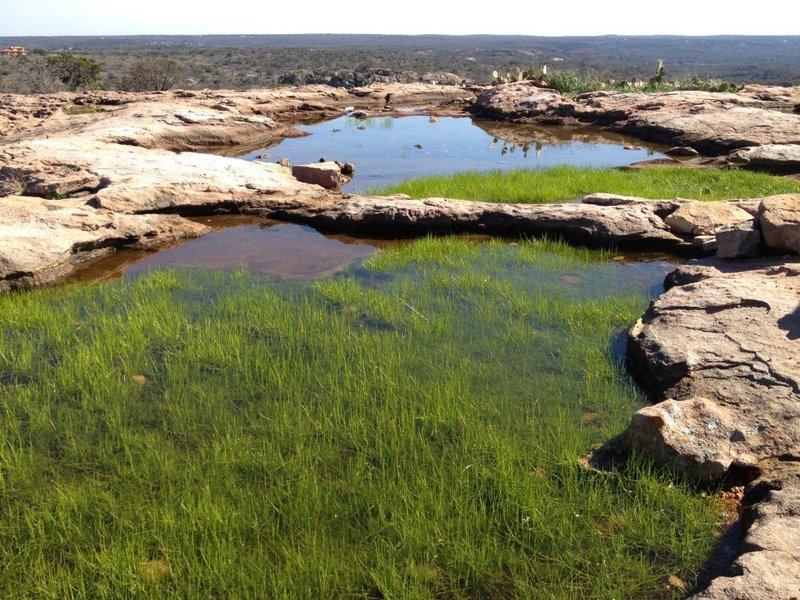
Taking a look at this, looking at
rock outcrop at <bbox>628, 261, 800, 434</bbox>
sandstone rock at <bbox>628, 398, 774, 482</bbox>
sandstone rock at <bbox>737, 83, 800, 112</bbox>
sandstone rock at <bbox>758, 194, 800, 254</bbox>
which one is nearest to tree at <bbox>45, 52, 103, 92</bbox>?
sandstone rock at <bbox>737, 83, 800, 112</bbox>

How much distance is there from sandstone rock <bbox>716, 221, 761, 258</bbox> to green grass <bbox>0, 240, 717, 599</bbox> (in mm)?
1254

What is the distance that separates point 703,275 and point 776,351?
6.62ft

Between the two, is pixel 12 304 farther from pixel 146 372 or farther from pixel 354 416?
pixel 354 416

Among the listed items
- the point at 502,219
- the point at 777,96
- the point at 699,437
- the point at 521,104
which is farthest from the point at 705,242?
the point at 777,96

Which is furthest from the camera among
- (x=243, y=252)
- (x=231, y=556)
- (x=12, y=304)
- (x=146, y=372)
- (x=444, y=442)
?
(x=243, y=252)

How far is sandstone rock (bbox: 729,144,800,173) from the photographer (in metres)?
13.7

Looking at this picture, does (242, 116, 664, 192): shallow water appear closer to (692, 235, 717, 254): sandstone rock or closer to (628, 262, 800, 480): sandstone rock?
(692, 235, 717, 254): sandstone rock

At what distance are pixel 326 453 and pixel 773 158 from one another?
43.7 feet

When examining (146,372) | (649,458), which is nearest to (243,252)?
(146,372)

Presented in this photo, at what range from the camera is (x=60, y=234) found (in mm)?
7727

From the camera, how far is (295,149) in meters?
16.7

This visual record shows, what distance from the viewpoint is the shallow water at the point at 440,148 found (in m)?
14.7

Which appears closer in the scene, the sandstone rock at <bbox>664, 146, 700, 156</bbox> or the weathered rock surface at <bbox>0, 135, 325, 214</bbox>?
the weathered rock surface at <bbox>0, 135, 325, 214</bbox>

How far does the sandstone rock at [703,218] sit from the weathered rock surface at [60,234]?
6.47 meters
